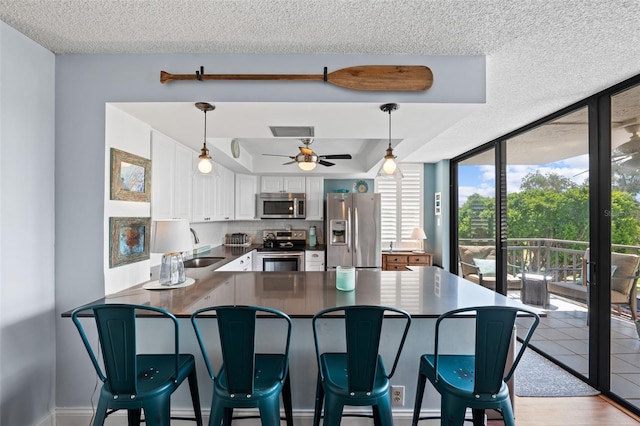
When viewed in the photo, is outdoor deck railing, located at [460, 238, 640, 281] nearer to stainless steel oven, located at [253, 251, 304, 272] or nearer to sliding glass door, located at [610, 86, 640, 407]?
sliding glass door, located at [610, 86, 640, 407]

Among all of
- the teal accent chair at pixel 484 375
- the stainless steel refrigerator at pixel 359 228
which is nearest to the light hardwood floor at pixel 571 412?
the teal accent chair at pixel 484 375

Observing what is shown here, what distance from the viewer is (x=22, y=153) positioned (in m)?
1.69

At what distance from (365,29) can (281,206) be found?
351cm

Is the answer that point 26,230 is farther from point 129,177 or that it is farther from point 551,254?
point 551,254

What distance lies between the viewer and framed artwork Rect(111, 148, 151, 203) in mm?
1965

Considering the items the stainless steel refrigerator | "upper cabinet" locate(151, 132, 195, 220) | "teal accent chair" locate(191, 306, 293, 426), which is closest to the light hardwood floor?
"teal accent chair" locate(191, 306, 293, 426)

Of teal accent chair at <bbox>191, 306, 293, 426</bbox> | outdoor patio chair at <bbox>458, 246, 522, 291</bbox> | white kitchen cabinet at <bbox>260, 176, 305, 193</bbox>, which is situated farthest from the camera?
white kitchen cabinet at <bbox>260, 176, 305, 193</bbox>

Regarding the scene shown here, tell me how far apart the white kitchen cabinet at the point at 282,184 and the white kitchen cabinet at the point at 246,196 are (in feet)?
0.48

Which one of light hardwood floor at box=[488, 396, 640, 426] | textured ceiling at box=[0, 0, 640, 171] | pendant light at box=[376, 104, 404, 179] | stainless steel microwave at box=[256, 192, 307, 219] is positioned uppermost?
textured ceiling at box=[0, 0, 640, 171]

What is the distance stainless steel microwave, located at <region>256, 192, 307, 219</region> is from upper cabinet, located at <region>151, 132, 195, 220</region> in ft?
6.00

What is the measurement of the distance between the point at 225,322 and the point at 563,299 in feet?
10.5

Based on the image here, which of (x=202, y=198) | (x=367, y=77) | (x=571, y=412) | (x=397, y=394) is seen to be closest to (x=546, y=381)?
(x=571, y=412)

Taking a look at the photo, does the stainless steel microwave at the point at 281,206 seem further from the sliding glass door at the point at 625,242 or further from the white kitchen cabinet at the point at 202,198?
the sliding glass door at the point at 625,242

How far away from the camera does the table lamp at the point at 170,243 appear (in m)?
1.97
